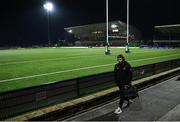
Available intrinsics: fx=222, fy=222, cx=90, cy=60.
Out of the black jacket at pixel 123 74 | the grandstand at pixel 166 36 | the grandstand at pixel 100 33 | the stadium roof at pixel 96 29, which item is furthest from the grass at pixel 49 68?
the stadium roof at pixel 96 29

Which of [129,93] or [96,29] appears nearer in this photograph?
[129,93]

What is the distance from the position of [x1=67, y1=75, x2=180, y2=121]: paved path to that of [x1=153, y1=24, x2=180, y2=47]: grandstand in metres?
54.2

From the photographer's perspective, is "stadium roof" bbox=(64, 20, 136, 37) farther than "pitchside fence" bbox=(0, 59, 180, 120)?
Yes

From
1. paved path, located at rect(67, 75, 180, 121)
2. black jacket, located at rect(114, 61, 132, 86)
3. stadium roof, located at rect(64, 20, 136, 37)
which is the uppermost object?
stadium roof, located at rect(64, 20, 136, 37)

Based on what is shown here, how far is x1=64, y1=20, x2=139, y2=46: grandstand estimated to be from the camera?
2746 inches

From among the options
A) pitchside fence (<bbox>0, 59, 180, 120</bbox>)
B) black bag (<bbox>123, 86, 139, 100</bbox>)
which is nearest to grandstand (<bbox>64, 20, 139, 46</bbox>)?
pitchside fence (<bbox>0, 59, 180, 120</bbox>)

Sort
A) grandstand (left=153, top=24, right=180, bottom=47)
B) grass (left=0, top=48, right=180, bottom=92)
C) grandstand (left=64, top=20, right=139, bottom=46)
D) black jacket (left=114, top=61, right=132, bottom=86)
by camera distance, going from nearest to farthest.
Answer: black jacket (left=114, top=61, right=132, bottom=86), grass (left=0, top=48, right=180, bottom=92), grandstand (left=153, top=24, right=180, bottom=47), grandstand (left=64, top=20, right=139, bottom=46)

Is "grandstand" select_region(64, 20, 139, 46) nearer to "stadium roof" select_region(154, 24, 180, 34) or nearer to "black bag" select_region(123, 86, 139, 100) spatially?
"stadium roof" select_region(154, 24, 180, 34)

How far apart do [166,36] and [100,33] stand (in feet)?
78.9

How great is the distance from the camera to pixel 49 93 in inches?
250

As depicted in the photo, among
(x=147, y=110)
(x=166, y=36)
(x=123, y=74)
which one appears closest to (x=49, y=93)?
(x=123, y=74)

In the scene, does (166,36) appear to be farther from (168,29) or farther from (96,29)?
(96,29)

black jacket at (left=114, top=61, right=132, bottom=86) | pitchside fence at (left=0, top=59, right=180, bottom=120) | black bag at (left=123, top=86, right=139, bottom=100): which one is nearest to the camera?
pitchside fence at (left=0, top=59, right=180, bottom=120)

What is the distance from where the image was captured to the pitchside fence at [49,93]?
5.41m
